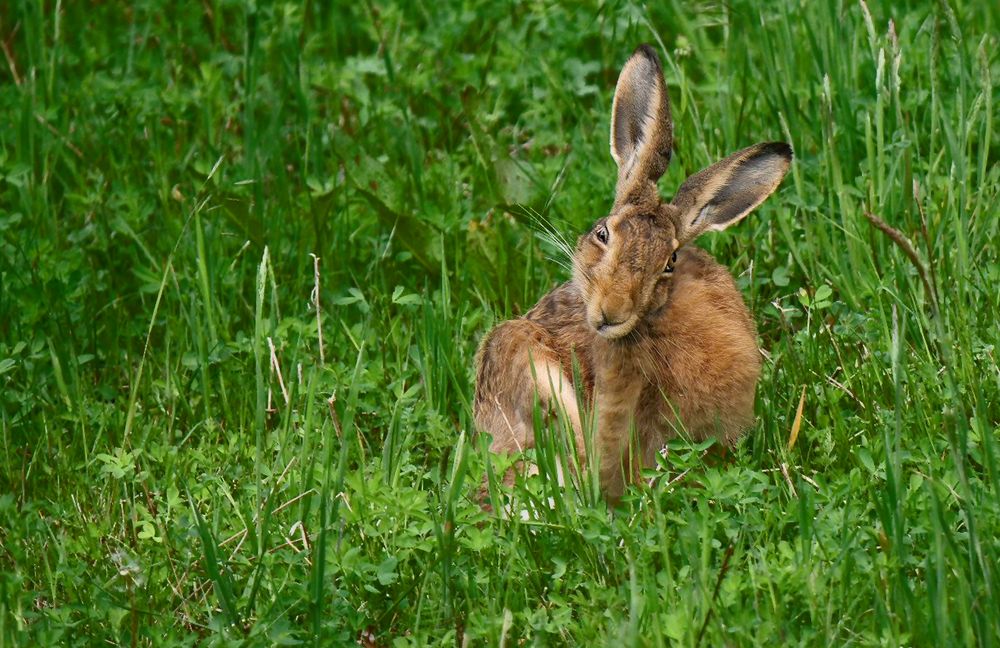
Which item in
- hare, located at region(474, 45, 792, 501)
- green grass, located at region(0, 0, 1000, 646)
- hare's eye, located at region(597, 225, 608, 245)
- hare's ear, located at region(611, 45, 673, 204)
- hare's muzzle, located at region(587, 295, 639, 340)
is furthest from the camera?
hare's ear, located at region(611, 45, 673, 204)

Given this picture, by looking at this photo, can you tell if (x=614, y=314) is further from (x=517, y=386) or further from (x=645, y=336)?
(x=517, y=386)

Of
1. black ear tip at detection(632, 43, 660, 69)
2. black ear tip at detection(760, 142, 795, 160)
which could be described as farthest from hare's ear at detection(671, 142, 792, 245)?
black ear tip at detection(632, 43, 660, 69)

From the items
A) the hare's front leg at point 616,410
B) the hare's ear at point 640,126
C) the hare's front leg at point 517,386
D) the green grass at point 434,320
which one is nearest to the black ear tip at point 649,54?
the hare's ear at point 640,126

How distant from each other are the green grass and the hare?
0.16 meters

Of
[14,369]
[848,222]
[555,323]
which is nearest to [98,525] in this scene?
[14,369]

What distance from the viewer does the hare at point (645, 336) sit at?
4.50m

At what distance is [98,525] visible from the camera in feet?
14.9

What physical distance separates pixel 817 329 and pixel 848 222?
47 cm

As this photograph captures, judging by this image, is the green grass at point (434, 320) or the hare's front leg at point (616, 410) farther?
the hare's front leg at point (616, 410)

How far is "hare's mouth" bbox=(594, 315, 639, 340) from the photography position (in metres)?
4.36

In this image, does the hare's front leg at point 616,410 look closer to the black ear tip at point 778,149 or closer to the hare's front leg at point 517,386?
the hare's front leg at point 517,386

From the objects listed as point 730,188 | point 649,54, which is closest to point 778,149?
point 730,188

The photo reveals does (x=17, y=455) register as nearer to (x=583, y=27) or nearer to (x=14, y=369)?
(x=14, y=369)

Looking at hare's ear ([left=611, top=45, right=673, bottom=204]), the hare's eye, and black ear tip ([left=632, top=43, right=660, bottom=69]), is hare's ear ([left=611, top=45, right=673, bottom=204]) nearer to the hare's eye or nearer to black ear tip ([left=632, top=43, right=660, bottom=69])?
black ear tip ([left=632, top=43, right=660, bottom=69])
